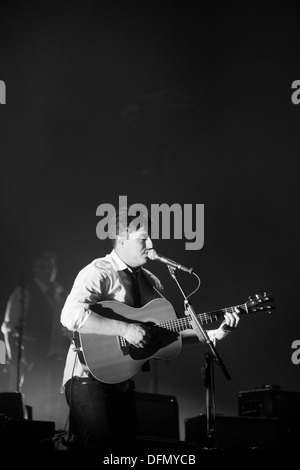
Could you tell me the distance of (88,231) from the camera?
28.0ft

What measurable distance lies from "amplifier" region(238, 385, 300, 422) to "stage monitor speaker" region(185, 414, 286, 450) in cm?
67

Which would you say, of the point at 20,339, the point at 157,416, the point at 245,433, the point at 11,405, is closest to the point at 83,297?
the point at 11,405

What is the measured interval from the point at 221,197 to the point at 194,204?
0.45 meters

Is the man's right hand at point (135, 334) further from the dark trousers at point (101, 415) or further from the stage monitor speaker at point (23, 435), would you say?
the stage monitor speaker at point (23, 435)

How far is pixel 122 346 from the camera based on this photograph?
3898 mm

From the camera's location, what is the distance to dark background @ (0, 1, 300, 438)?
28.3 ft

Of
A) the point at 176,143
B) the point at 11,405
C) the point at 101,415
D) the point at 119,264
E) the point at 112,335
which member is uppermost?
the point at 176,143

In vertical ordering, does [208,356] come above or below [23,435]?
above

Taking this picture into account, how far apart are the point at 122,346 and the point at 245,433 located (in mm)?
2058

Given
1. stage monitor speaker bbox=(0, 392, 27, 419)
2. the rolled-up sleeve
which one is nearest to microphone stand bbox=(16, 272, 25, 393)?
stage monitor speaker bbox=(0, 392, 27, 419)

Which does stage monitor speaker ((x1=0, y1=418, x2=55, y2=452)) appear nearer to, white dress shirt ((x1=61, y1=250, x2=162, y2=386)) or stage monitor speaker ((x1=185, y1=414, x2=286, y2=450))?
white dress shirt ((x1=61, y1=250, x2=162, y2=386))

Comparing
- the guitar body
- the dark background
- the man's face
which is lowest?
the guitar body

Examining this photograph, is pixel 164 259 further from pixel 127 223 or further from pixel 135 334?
pixel 135 334

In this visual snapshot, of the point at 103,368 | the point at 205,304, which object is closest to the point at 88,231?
the point at 205,304
